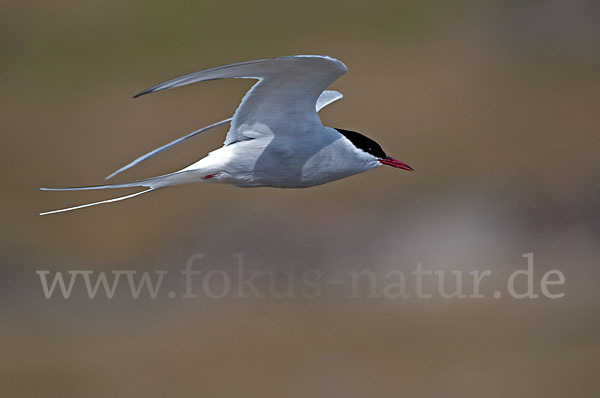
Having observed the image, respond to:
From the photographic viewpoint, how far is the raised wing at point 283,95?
370 cm

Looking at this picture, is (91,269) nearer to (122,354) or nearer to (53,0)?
(122,354)

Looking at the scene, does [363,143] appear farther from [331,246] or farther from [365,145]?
[331,246]

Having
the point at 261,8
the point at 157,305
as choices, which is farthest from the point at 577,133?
the point at 157,305

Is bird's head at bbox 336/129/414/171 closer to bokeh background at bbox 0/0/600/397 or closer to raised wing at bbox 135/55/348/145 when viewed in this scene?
raised wing at bbox 135/55/348/145

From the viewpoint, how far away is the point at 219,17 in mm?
13266

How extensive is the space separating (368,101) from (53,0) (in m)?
4.69

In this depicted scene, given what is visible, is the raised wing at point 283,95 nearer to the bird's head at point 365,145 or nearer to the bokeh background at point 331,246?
the bird's head at point 365,145

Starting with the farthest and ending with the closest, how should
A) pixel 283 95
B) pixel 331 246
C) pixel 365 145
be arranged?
pixel 331 246
pixel 365 145
pixel 283 95

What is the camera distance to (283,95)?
12.9 ft

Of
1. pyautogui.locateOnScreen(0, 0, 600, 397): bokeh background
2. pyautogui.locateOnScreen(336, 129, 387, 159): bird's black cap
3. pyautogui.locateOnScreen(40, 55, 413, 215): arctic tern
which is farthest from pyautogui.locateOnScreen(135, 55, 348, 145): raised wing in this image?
pyautogui.locateOnScreen(0, 0, 600, 397): bokeh background

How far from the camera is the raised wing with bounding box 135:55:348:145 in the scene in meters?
3.70

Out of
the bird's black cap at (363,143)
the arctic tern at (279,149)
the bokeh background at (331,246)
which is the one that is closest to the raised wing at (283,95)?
the arctic tern at (279,149)

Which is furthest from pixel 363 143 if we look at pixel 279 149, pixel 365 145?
pixel 279 149

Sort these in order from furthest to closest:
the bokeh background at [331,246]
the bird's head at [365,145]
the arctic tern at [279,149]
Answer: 1. the bokeh background at [331,246]
2. the bird's head at [365,145]
3. the arctic tern at [279,149]
